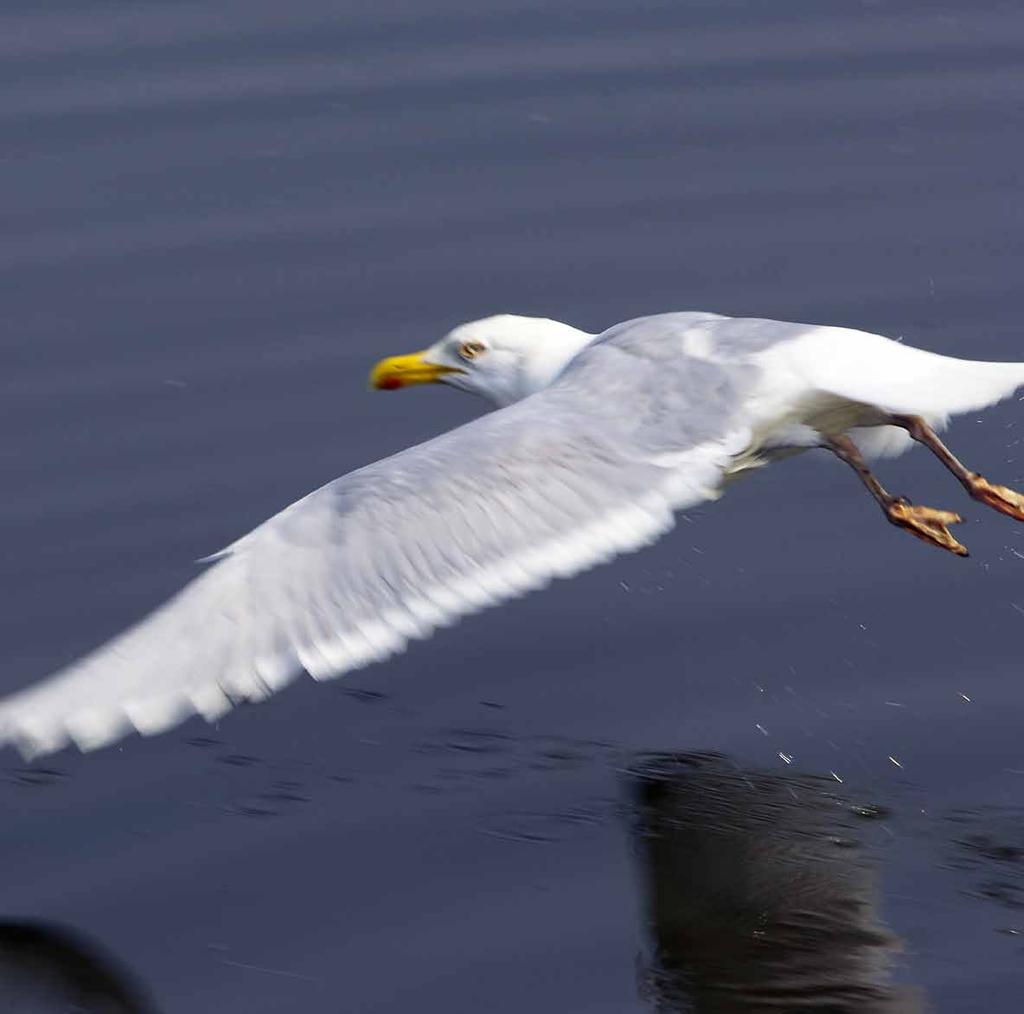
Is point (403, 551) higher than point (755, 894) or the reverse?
higher

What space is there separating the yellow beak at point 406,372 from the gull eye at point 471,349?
7 centimetres

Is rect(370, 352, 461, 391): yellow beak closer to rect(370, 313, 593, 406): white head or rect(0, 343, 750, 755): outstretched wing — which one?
rect(370, 313, 593, 406): white head

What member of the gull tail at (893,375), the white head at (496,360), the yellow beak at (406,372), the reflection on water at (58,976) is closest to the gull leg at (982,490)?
the gull tail at (893,375)

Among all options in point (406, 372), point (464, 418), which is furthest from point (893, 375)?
point (464, 418)

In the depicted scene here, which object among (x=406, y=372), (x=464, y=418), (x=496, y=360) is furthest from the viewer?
(x=464, y=418)

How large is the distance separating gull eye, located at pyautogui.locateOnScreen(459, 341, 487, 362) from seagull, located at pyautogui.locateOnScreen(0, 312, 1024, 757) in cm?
83

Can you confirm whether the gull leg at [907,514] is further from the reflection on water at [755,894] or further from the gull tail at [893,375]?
the reflection on water at [755,894]

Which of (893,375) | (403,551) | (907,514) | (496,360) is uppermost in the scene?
(893,375)

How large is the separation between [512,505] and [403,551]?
287mm

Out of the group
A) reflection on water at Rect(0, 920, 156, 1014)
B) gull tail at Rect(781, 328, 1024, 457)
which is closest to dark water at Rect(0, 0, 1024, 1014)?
reflection on water at Rect(0, 920, 156, 1014)

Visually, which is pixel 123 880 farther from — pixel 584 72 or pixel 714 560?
pixel 584 72

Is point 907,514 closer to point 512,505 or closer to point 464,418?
point 512,505

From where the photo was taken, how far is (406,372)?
7.45 meters

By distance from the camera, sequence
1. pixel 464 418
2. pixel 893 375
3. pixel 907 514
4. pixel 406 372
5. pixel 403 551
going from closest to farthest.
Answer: pixel 403 551
pixel 893 375
pixel 907 514
pixel 406 372
pixel 464 418
